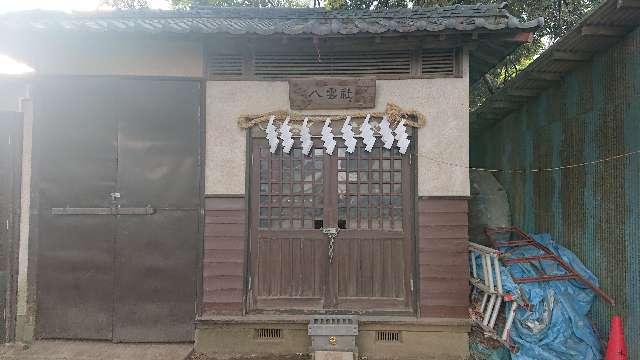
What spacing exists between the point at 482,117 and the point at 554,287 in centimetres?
579

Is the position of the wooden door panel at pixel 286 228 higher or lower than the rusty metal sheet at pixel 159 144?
lower

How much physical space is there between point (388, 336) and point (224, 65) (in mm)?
4918

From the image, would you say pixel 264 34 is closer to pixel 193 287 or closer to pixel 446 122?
pixel 446 122

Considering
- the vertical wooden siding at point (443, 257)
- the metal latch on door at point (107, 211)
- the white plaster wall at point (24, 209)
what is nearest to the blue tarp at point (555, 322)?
the vertical wooden siding at point (443, 257)

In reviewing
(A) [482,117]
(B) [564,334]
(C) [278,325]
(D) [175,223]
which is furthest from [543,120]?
(D) [175,223]

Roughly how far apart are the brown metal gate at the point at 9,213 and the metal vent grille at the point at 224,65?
3.16m

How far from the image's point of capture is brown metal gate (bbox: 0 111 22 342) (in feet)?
19.7

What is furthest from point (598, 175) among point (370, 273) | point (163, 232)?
point (163, 232)

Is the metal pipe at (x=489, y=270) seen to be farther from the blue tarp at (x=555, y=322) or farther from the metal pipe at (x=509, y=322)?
the metal pipe at (x=509, y=322)

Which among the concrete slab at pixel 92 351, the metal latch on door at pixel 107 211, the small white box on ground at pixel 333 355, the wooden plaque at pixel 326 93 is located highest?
the wooden plaque at pixel 326 93

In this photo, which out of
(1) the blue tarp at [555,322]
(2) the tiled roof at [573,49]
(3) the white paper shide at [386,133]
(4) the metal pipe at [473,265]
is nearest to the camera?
(2) the tiled roof at [573,49]

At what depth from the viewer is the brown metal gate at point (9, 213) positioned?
6020mm

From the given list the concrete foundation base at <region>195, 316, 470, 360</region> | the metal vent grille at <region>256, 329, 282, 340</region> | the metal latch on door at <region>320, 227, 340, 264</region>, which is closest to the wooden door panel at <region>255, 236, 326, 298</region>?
the metal latch on door at <region>320, 227, 340, 264</region>

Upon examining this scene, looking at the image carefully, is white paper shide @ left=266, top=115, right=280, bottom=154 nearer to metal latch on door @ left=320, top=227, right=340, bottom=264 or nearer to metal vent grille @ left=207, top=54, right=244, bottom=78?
metal vent grille @ left=207, top=54, right=244, bottom=78
